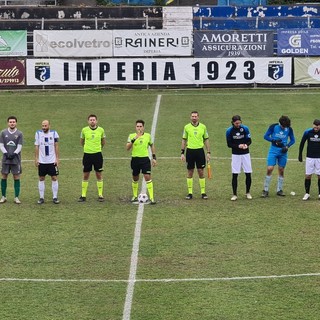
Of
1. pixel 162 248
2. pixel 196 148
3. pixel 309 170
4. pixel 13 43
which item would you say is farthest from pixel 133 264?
pixel 13 43

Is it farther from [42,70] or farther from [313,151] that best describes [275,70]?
[313,151]

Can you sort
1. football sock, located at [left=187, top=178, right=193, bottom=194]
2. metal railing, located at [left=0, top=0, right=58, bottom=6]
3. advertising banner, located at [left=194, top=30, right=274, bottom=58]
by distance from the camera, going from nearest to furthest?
football sock, located at [left=187, top=178, right=193, bottom=194] < advertising banner, located at [left=194, top=30, right=274, bottom=58] < metal railing, located at [left=0, top=0, right=58, bottom=6]

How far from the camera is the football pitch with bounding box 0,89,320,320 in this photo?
43.4ft

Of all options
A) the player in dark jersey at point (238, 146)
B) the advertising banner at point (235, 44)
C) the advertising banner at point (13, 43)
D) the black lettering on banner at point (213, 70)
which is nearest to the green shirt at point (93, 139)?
the player in dark jersey at point (238, 146)

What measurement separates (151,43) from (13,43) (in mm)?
6964

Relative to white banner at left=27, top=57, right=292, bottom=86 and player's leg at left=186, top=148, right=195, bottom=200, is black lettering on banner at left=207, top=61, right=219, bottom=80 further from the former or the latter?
player's leg at left=186, top=148, right=195, bottom=200

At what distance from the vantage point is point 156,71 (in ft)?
139

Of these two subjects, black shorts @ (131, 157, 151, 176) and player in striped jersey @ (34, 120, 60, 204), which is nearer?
player in striped jersey @ (34, 120, 60, 204)

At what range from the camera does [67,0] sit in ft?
170

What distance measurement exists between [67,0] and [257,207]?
34640 mm

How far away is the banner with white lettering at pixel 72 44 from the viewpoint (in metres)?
43.3

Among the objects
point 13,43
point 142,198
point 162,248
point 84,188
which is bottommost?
point 162,248

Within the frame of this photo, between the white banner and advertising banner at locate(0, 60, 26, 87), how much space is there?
34 centimetres

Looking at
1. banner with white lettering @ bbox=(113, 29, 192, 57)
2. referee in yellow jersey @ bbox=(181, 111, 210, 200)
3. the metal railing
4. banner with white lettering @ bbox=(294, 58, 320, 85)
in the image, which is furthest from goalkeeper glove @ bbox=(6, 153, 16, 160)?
the metal railing
